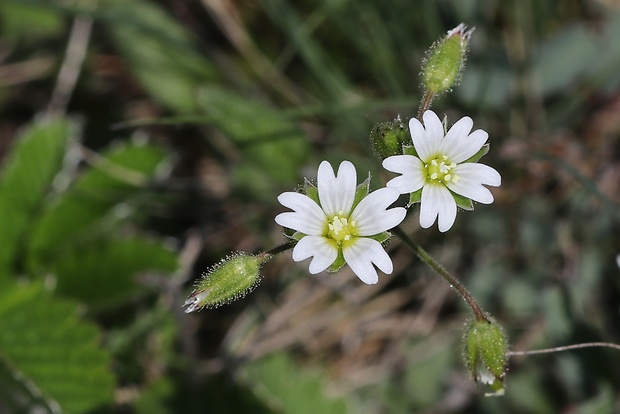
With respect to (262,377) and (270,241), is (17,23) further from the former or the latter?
(262,377)

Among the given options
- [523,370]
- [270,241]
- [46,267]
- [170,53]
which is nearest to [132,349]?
[46,267]

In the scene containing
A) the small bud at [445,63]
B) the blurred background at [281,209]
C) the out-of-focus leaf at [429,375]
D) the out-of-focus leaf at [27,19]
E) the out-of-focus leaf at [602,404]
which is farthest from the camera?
the out-of-focus leaf at [27,19]

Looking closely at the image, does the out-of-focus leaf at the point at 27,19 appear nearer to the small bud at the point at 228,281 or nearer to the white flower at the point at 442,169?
the small bud at the point at 228,281

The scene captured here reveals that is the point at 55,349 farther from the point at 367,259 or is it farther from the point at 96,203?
the point at 367,259

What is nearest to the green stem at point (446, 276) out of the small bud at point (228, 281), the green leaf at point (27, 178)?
the small bud at point (228, 281)

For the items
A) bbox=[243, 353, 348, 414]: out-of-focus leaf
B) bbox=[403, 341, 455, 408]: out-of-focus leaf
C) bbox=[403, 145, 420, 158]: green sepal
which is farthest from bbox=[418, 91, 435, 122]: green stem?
bbox=[403, 341, 455, 408]: out-of-focus leaf

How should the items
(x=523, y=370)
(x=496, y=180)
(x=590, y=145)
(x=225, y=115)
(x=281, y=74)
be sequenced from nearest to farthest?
(x=496, y=180)
(x=225, y=115)
(x=523, y=370)
(x=590, y=145)
(x=281, y=74)
